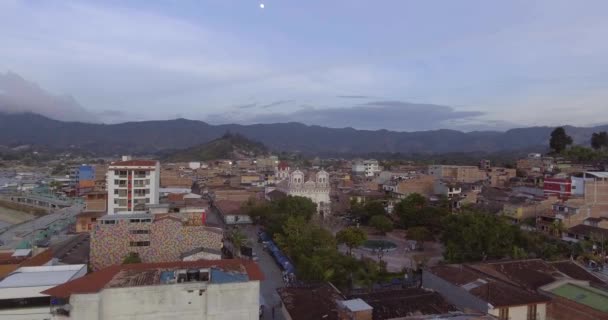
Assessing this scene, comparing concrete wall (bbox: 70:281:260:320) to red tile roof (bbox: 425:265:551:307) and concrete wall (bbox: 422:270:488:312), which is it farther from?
red tile roof (bbox: 425:265:551:307)

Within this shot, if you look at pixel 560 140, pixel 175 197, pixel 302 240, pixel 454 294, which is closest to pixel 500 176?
pixel 560 140

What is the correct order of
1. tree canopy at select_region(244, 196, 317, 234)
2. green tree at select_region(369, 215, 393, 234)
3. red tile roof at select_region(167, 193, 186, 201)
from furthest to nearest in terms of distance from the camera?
red tile roof at select_region(167, 193, 186, 201)
green tree at select_region(369, 215, 393, 234)
tree canopy at select_region(244, 196, 317, 234)

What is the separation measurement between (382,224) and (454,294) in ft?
55.1

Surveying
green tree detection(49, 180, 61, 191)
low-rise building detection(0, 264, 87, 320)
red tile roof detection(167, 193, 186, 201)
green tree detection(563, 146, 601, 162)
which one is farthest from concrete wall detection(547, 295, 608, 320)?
green tree detection(49, 180, 61, 191)

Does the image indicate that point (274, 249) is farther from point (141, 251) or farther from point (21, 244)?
point (21, 244)

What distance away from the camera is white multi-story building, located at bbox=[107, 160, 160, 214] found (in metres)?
30.9

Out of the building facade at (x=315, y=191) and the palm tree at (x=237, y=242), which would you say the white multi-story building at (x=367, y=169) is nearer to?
the building facade at (x=315, y=191)

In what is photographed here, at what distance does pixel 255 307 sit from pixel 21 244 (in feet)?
71.1

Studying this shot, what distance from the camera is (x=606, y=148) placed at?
56.3 meters

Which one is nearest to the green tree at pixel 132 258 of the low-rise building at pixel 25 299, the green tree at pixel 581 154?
the low-rise building at pixel 25 299

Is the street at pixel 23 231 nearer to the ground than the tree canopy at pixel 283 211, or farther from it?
nearer to the ground

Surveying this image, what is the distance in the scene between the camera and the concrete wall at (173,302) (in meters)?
11.3

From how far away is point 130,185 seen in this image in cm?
3134

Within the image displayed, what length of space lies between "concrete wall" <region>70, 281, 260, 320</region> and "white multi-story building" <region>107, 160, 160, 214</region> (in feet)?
66.2
